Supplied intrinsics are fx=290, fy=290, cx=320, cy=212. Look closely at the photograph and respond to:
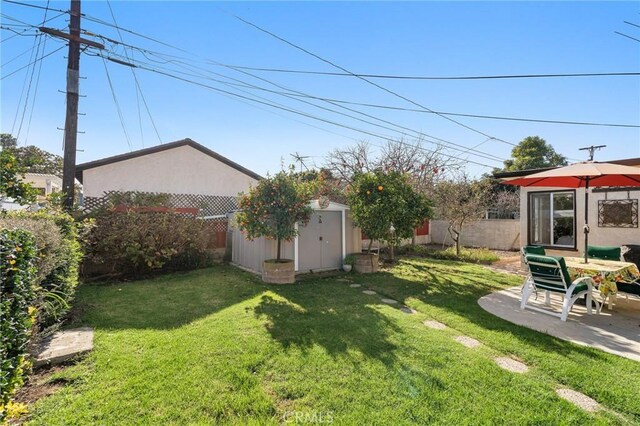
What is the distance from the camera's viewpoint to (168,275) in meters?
8.23

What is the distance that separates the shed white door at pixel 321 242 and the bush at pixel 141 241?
128 inches

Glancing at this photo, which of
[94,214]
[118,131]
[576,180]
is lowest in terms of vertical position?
[94,214]

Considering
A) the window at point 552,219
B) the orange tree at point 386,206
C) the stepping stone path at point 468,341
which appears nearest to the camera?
the stepping stone path at point 468,341

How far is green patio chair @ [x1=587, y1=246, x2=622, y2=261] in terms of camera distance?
6.18 meters

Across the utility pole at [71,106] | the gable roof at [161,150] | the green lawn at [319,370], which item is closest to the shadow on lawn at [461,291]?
the green lawn at [319,370]

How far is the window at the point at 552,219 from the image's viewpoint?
360 inches

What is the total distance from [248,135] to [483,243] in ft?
41.8

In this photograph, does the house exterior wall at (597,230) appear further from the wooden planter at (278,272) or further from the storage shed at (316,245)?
the wooden planter at (278,272)

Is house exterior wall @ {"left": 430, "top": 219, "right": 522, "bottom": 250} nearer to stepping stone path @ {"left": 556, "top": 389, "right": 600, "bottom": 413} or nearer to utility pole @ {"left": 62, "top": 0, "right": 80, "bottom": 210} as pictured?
stepping stone path @ {"left": 556, "top": 389, "right": 600, "bottom": 413}

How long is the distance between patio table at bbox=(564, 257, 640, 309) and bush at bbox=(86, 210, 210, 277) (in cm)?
914

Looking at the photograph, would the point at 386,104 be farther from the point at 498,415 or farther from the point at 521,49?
the point at 498,415

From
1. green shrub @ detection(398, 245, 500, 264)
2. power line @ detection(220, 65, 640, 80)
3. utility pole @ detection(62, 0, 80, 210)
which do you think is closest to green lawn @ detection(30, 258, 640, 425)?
utility pole @ detection(62, 0, 80, 210)

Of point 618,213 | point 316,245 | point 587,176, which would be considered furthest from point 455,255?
point 587,176

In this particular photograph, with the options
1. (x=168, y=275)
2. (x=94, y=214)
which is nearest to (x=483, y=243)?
(x=168, y=275)
